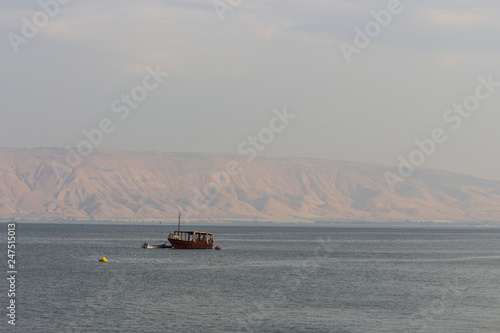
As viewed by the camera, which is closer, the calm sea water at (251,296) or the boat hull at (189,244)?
the calm sea water at (251,296)

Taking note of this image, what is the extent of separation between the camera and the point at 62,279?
262 ft

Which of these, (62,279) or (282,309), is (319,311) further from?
(62,279)

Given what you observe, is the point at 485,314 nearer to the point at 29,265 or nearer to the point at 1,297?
the point at 1,297

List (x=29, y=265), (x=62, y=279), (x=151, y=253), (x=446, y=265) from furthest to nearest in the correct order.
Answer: (x=151, y=253)
(x=446, y=265)
(x=29, y=265)
(x=62, y=279)

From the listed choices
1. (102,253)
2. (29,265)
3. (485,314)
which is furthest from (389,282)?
(102,253)

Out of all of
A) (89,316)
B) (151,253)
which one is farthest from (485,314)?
(151,253)

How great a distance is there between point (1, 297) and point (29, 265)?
117 feet

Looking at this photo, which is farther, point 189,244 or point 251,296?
point 189,244

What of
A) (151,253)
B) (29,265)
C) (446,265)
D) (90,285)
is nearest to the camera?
(90,285)

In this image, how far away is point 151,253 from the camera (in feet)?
416

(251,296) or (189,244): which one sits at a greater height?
(189,244)

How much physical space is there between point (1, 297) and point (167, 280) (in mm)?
21529

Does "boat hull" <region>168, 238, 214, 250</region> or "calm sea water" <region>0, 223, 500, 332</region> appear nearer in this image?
"calm sea water" <region>0, 223, 500, 332</region>

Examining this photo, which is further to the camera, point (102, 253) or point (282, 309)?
point (102, 253)
